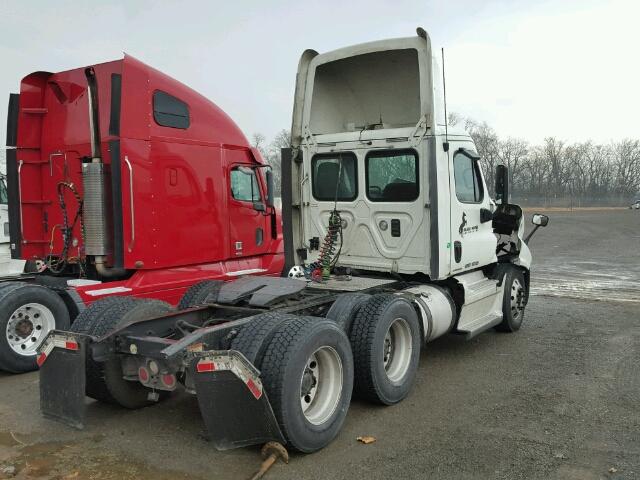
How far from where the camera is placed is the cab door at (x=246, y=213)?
27.6 feet

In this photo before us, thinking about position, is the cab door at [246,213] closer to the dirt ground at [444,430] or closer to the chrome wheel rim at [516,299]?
the dirt ground at [444,430]

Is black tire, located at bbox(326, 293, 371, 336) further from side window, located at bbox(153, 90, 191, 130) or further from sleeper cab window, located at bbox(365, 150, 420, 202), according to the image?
side window, located at bbox(153, 90, 191, 130)

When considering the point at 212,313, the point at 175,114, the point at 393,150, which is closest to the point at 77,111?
the point at 175,114

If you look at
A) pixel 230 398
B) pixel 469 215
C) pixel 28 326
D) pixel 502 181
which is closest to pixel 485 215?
pixel 469 215

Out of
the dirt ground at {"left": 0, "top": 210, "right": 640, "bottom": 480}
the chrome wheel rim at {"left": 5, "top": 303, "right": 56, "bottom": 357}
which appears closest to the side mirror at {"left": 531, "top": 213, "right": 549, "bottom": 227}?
the dirt ground at {"left": 0, "top": 210, "right": 640, "bottom": 480}

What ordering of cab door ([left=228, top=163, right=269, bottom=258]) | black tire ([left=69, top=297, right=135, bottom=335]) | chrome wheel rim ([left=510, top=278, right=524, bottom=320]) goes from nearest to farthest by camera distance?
black tire ([left=69, top=297, right=135, bottom=335]), chrome wheel rim ([left=510, top=278, right=524, bottom=320]), cab door ([left=228, top=163, right=269, bottom=258])

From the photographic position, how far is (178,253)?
7.52 m

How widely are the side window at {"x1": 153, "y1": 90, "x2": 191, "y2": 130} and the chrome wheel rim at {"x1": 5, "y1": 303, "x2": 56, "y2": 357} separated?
270 cm

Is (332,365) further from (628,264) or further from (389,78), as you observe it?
(628,264)

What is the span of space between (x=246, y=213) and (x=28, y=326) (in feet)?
11.4

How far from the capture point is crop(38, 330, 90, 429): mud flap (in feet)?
13.8

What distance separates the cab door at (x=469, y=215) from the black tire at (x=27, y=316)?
178 inches

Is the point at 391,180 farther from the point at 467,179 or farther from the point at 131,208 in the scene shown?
the point at 131,208

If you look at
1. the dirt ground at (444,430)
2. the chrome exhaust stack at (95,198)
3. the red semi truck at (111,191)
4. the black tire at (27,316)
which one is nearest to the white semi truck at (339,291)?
the dirt ground at (444,430)
